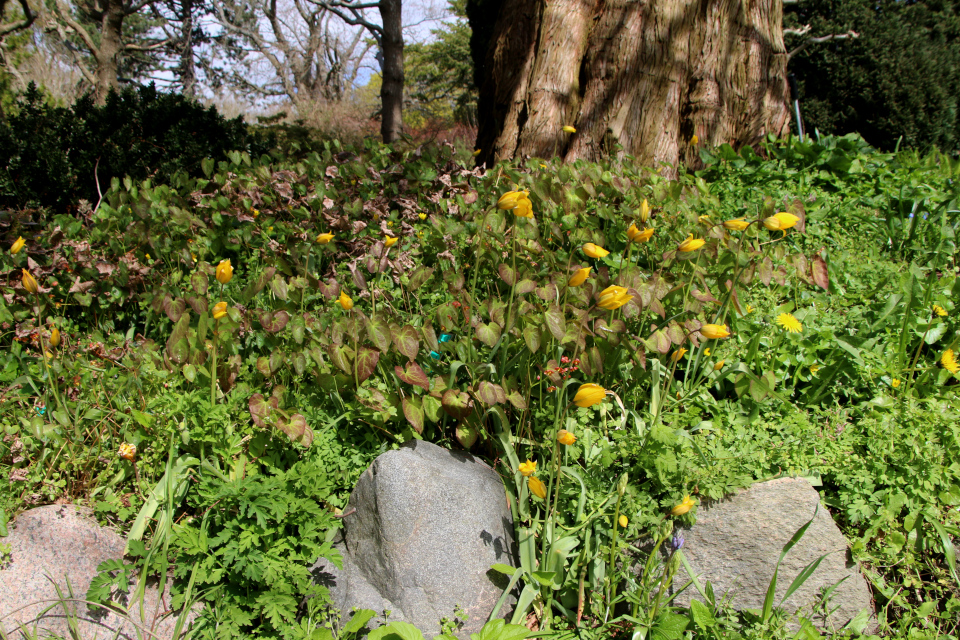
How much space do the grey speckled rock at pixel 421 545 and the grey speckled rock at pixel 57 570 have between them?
552 mm

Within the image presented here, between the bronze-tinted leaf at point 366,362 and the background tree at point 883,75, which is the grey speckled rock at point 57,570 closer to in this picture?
the bronze-tinted leaf at point 366,362

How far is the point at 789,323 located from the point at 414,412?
1.45m

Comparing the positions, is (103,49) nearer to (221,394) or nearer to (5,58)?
(5,58)

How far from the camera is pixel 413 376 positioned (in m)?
1.90

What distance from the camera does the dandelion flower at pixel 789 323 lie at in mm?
2199

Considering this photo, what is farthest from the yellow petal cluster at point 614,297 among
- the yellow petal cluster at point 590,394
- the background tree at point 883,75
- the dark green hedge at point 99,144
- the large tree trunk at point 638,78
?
the background tree at point 883,75

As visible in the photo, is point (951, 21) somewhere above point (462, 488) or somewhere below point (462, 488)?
above

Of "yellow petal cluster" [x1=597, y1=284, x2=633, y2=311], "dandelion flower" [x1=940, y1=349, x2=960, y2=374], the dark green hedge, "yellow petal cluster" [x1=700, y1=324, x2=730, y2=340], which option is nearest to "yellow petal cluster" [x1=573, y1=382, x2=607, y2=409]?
"yellow petal cluster" [x1=597, y1=284, x2=633, y2=311]

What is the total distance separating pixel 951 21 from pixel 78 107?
9.31m

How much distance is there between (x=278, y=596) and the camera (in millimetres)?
1627

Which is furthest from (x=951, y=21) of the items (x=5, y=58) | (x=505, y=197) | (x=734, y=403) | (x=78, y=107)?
(x=5, y=58)

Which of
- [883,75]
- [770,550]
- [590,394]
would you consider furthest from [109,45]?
[883,75]

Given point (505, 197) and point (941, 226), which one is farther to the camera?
point (941, 226)

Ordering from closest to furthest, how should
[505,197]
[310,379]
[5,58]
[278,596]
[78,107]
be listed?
[278,596]
[505,197]
[310,379]
[78,107]
[5,58]
